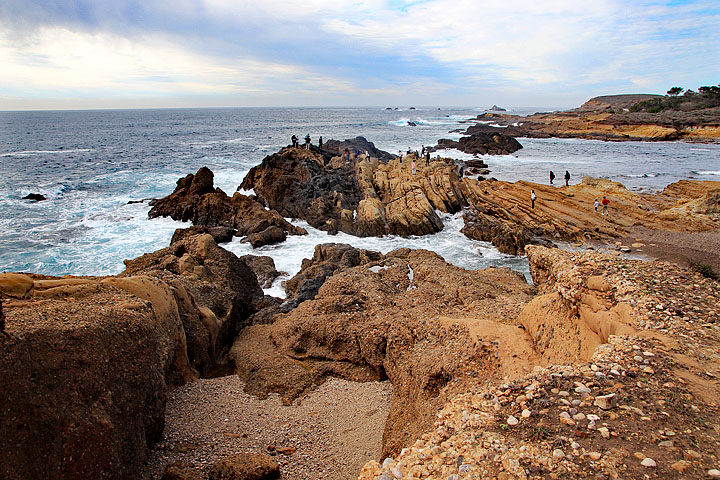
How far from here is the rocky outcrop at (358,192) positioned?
2516 centimetres

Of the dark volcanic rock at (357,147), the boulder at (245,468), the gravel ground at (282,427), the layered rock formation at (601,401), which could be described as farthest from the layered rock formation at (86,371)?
the dark volcanic rock at (357,147)

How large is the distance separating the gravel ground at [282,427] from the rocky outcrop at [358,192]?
55.2 ft

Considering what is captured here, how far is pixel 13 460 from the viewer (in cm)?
422

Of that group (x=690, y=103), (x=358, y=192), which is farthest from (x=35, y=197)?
(x=690, y=103)

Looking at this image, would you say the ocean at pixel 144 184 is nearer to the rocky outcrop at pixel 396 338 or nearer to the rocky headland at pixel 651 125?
the rocky outcrop at pixel 396 338

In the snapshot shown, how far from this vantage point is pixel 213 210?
26375 mm

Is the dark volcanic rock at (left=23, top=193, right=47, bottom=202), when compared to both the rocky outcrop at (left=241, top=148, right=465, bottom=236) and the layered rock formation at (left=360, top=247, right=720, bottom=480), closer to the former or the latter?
the rocky outcrop at (left=241, top=148, right=465, bottom=236)

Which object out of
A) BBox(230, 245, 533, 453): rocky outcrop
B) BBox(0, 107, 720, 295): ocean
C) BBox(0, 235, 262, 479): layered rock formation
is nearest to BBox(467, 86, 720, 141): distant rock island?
BBox(0, 107, 720, 295): ocean

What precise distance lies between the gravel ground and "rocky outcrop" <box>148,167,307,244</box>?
1646 cm

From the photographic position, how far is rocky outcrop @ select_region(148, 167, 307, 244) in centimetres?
2467

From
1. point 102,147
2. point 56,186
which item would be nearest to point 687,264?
point 56,186

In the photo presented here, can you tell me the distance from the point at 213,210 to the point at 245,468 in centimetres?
2267

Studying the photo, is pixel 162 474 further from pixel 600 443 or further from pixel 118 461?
pixel 600 443

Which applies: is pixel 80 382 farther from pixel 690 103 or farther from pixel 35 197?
pixel 690 103
